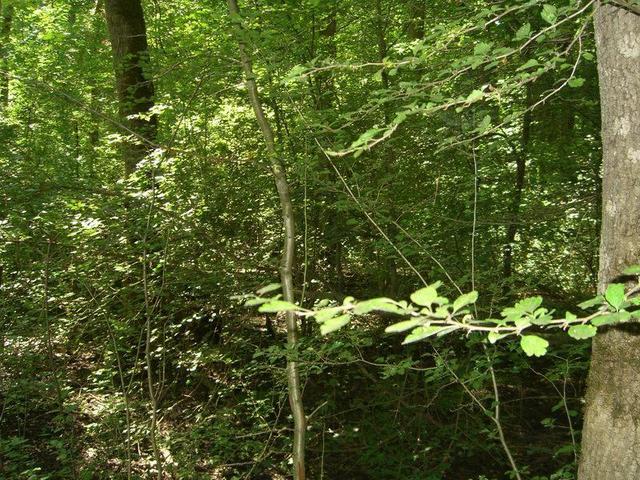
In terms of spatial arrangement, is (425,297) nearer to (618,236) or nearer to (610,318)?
(610,318)

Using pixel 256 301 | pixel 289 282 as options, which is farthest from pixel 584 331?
pixel 289 282

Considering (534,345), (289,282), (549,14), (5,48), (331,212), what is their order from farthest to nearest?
(5,48), (331,212), (289,282), (549,14), (534,345)

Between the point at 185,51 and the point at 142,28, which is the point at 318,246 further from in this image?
the point at 142,28

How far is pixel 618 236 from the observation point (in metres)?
1.97

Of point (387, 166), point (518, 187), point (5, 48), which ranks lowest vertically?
point (518, 187)

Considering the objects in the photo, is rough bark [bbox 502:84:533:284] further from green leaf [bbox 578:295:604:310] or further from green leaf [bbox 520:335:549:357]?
green leaf [bbox 520:335:549:357]

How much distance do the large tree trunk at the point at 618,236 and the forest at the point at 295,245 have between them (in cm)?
129

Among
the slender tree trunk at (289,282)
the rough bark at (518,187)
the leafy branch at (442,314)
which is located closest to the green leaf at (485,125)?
the leafy branch at (442,314)

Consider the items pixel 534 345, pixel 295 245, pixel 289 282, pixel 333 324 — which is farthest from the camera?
pixel 295 245

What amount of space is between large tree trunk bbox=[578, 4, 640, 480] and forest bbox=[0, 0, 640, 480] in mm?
1288

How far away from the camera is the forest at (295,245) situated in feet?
12.9

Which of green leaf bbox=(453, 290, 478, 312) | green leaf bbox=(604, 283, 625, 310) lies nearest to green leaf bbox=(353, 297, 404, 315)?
green leaf bbox=(453, 290, 478, 312)

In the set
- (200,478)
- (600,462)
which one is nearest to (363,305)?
(600,462)

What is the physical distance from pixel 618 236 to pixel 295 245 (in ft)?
9.41
